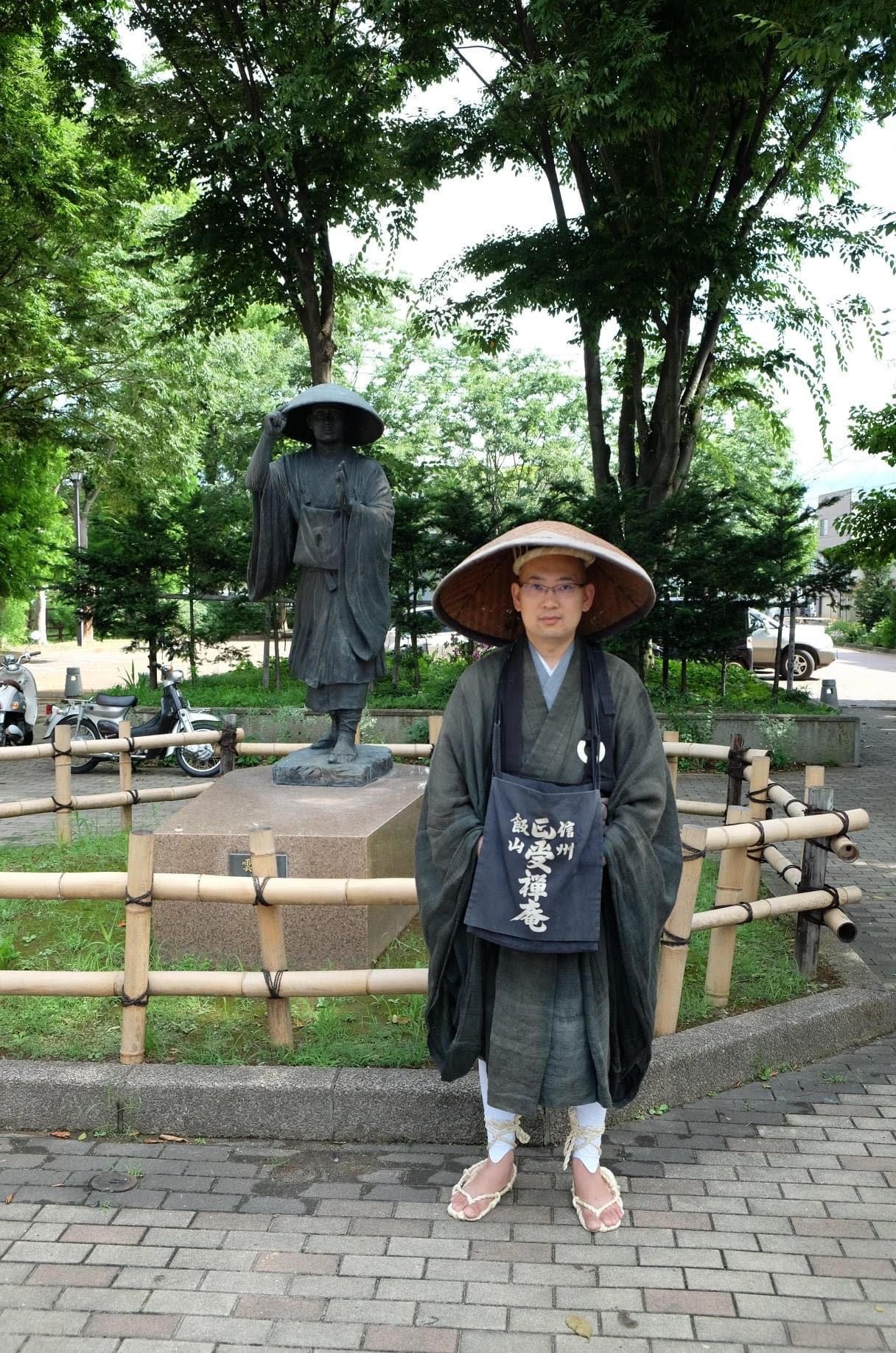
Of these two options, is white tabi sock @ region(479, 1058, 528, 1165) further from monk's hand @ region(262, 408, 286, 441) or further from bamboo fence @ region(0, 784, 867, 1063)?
monk's hand @ region(262, 408, 286, 441)

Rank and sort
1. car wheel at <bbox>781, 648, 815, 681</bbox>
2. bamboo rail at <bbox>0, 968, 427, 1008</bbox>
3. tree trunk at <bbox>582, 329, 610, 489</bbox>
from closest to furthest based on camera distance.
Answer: bamboo rail at <bbox>0, 968, 427, 1008</bbox> → tree trunk at <bbox>582, 329, 610, 489</bbox> → car wheel at <bbox>781, 648, 815, 681</bbox>

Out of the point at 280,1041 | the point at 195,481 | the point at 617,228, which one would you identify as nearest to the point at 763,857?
the point at 280,1041

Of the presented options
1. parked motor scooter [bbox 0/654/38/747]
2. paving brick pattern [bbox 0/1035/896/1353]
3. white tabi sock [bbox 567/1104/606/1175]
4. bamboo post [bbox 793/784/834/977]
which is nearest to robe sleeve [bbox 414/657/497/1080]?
white tabi sock [bbox 567/1104/606/1175]

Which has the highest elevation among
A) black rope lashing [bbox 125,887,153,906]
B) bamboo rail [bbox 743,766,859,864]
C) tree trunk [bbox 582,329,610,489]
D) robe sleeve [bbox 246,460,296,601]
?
tree trunk [bbox 582,329,610,489]

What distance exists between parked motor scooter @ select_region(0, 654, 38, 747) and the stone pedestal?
7.40 meters

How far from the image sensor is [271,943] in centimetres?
378

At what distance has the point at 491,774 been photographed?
3055 mm

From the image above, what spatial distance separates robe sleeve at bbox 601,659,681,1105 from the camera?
9.66 ft

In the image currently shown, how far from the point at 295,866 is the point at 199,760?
6.43m

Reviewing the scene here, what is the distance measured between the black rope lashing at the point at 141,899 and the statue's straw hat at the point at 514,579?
150 centimetres

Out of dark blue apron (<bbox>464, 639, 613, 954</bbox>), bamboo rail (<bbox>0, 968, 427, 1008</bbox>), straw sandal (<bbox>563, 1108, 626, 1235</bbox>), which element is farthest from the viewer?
bamboo rail (<bbox>0, 968, 427, 1008</bbox>)

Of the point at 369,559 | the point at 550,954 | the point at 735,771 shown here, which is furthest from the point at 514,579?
the point at 735,771

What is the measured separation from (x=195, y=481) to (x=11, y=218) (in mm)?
12606

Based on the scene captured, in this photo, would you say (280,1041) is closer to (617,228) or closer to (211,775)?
(211,775)
